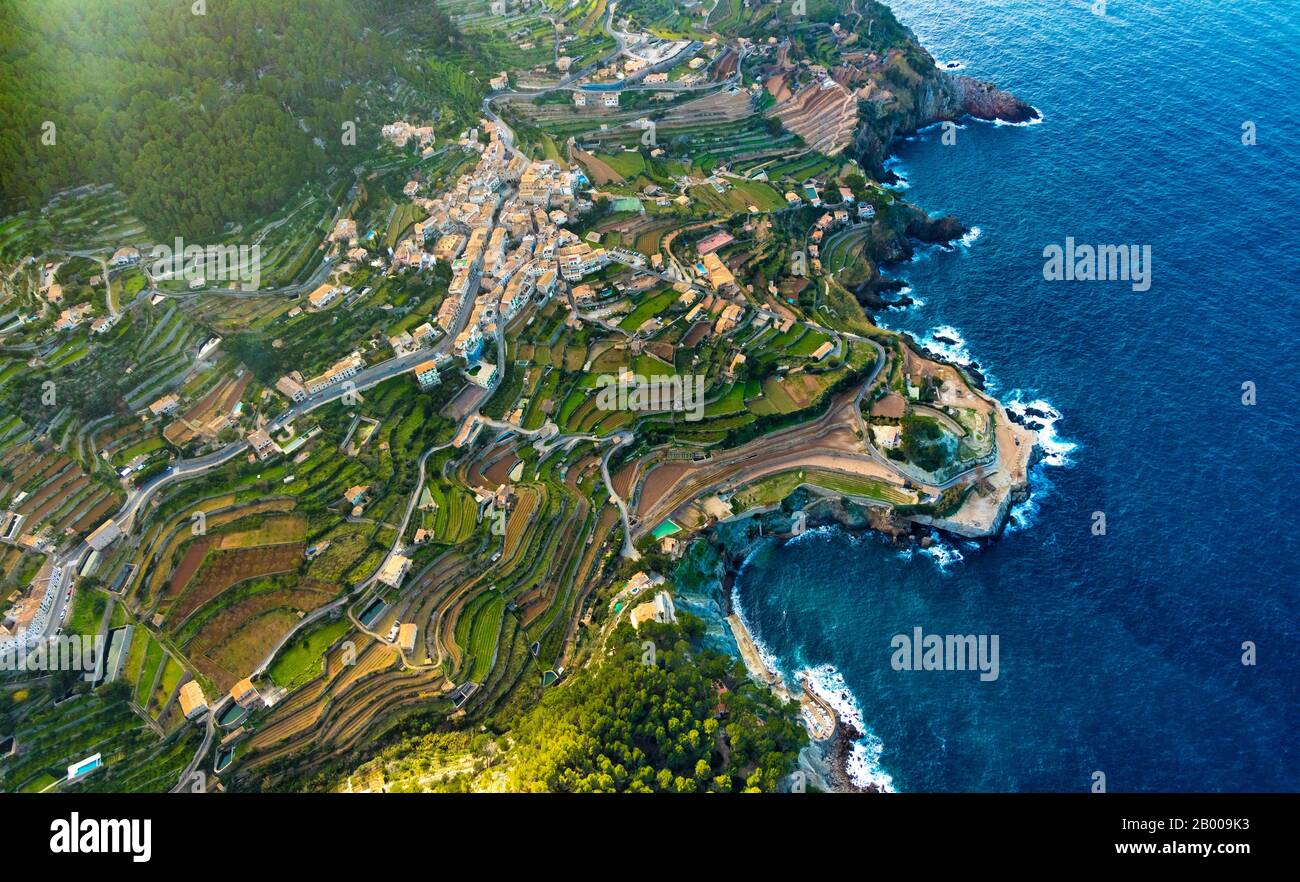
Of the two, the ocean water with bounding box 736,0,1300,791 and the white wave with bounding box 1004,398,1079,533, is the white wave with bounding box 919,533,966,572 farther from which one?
the white wave with bounding box 1004,398,1079,533

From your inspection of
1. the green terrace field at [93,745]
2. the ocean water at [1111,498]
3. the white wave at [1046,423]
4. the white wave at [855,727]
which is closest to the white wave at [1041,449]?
the white wave at [1046,423]

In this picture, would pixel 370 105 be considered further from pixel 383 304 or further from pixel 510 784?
pixel 510 784

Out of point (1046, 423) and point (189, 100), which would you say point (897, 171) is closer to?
point (1046, 423)

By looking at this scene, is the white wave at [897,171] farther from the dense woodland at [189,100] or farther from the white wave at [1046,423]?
the dense woodland at [189,100]

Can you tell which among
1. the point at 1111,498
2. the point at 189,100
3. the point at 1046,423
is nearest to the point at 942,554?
the point at 1111,498

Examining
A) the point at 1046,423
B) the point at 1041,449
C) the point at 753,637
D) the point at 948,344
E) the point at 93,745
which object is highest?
the point at 948,344

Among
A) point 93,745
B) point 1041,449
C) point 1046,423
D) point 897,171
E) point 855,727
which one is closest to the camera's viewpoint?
point 93,745

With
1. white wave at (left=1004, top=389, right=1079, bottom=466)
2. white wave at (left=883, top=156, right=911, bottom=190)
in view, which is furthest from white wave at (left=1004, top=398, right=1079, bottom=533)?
white wave at (left=883, top=156, right=911, bottom=190)

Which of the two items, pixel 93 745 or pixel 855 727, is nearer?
pixel 93 745
